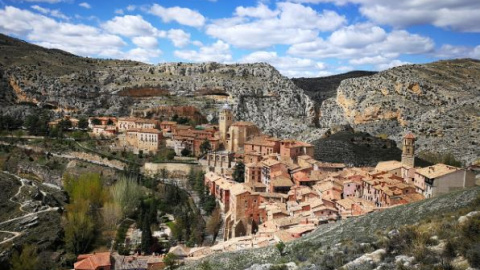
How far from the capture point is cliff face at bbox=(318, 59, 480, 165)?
185 feet

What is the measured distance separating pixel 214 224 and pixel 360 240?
71.0ft

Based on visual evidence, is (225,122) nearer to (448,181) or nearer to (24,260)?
(448,181)

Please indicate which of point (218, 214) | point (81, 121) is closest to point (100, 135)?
point (81, 121)

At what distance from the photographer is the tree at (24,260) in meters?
27.6

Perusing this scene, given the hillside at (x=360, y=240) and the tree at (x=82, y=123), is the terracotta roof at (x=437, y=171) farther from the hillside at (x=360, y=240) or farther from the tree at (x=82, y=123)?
the tree at (x=82, y=123)

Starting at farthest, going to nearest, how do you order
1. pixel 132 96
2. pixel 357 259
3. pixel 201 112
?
pixel 132 96 < pixel 201 112 < pixel 357 259

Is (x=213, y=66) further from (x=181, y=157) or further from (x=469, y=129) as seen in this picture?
(x=469, y=129)

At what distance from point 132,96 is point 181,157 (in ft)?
106

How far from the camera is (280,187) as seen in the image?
3775 cm

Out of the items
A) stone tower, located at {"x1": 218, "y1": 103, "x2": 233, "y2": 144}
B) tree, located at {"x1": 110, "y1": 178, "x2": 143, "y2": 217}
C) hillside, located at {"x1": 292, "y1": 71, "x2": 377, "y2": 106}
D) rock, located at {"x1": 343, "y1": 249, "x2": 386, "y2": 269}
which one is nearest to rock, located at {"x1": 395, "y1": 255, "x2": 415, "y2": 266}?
rock, located at {"x1": 343, "y1": 249, "x2": 386, "y2": 269}

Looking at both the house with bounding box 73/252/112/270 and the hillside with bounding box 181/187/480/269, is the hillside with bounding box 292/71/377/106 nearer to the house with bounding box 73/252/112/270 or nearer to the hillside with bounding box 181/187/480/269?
the house with bounding box 73/252/112/270

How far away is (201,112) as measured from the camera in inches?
3027

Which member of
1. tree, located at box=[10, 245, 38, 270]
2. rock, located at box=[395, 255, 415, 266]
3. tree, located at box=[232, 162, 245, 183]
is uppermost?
rock, located at box=[395, 255, 415, 266]

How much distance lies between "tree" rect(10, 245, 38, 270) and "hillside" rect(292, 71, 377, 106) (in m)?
83.4
